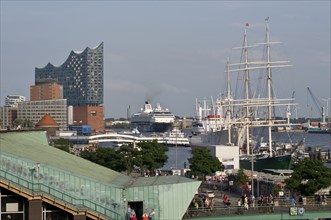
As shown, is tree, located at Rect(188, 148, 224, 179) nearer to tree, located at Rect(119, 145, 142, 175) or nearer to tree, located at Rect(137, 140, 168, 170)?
tree, located at Rect(137, 140, 168, 170)

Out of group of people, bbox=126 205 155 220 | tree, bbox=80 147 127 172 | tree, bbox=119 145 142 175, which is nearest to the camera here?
group of people, bbox=126 205 155 220

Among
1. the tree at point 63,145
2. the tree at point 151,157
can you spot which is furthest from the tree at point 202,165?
the tree at point 63,145

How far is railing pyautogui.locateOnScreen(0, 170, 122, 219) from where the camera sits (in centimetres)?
2991

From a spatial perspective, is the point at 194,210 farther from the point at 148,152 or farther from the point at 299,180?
the point at 148,152

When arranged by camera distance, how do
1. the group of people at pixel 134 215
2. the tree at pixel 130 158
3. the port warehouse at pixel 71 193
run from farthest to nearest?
1. the tree at pixel 130 158
2. the group of people at pixel 134 215
3. the port warehouse at pixel 71 193

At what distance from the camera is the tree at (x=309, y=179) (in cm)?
4909

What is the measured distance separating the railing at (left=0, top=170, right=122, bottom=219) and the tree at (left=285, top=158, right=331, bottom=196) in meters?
22.2

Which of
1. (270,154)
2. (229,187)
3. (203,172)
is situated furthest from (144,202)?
(270,154)

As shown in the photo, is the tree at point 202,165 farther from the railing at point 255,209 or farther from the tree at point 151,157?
the railing at point 255,209

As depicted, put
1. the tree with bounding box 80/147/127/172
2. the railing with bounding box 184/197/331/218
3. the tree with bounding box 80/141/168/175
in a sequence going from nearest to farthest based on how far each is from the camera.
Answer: the railing with bounding box 184/197/331/218
the tree with bounding box 80/141/168/175
the tree with bounding box 80/147/127/172

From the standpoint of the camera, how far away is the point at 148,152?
79188 millimetres

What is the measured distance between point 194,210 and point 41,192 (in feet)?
25.9

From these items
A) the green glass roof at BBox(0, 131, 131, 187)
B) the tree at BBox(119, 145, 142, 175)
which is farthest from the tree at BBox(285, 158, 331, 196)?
→ the tree at BBox(119, 145, 142, 175)

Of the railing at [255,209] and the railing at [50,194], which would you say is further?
the railing at [255,209]
